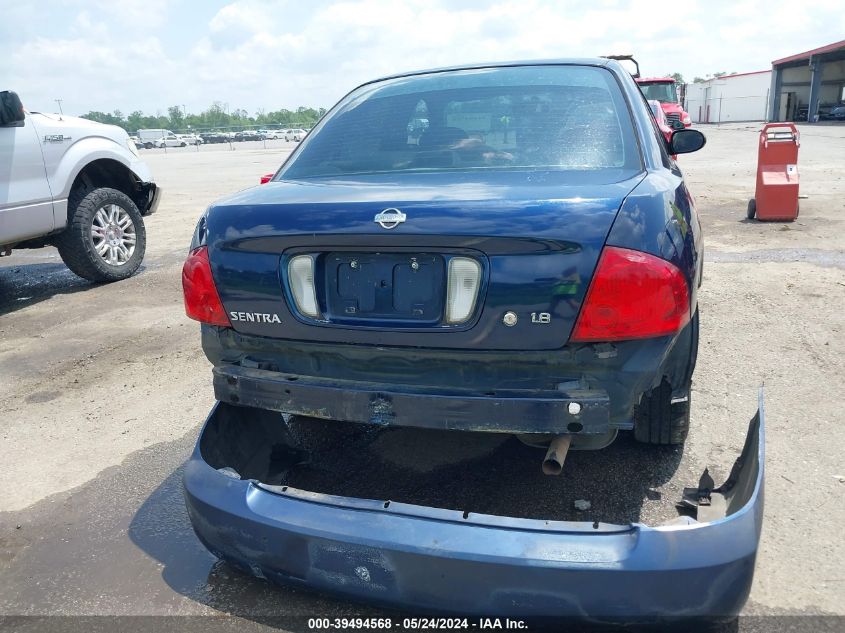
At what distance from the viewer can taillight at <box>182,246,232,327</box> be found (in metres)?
2.44

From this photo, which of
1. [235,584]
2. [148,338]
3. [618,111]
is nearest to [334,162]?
[618,111]

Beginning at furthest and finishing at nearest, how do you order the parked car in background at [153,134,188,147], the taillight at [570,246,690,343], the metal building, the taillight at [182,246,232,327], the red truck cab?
the parked car in background at [153,134,188,147]
the metal building
the red truck cab
the taillight at [182,246,232,327]
the taillight at [570,246,690,343]

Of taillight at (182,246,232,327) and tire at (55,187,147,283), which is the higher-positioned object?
taillight at (182,246,232,327)

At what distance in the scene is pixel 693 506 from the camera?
2279 millimetres

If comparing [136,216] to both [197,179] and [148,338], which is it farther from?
[197,179]

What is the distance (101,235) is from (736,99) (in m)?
58.7

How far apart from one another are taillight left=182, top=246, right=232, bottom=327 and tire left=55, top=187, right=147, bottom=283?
5.05 metres

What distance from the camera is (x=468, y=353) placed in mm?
2121

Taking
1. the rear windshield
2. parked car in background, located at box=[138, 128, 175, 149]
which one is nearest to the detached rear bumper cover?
the rear windshield

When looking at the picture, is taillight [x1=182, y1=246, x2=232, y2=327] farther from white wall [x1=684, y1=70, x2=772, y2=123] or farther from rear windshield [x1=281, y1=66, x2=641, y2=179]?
white wall [x1=684, y1=70, x2=772, y2=123]

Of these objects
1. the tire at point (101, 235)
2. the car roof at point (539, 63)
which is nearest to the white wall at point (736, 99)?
the tire at point (101, 235)

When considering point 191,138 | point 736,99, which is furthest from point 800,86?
point 191,138

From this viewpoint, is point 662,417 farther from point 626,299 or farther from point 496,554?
point 496,554

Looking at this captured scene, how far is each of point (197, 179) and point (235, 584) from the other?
20.1m
